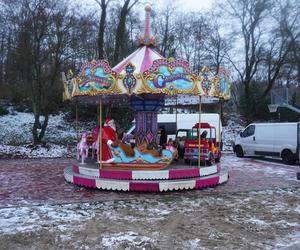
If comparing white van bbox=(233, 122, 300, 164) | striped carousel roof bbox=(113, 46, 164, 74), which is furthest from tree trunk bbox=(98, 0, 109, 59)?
striped carousel roof bbox=(113, 46, 164, 74)

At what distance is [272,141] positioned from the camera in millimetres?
17859

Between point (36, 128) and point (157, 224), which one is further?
point (36, 128)

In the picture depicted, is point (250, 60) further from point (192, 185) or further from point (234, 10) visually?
point (192, 185)

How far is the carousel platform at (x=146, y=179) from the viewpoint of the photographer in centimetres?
972

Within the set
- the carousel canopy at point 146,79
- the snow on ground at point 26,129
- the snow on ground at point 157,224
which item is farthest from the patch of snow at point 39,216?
the snow on ground at point 26,129

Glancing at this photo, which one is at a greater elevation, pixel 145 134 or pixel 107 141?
pixel 145 134

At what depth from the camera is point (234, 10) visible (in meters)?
29.3

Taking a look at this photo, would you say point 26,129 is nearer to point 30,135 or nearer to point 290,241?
point 30,135

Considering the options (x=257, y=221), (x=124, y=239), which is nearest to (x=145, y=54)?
(x=257, y=221)

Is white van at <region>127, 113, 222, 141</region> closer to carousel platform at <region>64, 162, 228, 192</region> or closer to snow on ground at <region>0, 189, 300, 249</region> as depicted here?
carousel platform at <region>64, 162, 228, 192</region>

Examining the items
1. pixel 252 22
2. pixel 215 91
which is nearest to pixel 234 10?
pixel 252 22

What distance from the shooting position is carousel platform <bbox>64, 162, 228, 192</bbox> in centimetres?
972

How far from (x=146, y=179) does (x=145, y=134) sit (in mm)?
2353

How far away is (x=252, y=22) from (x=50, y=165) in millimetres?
20794
